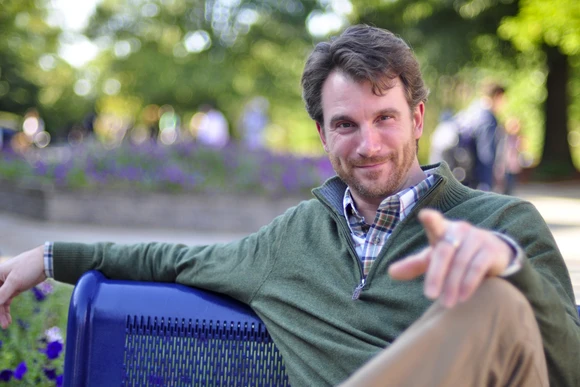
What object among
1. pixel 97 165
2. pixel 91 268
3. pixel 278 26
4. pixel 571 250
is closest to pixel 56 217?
pixel 97 165

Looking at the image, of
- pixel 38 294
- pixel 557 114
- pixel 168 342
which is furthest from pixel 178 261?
pixel 557 114

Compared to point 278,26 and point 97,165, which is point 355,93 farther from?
point 278,26

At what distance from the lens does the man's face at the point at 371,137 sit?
8.59 ft

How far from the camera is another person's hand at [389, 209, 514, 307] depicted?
63.3 inches

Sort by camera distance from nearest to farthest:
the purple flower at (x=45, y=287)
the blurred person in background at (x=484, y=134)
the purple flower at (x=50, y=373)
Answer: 1. the purple flower at (x=50, y=373)
2. the purple flower at (x=45, y=287)
3. the blurred person in background at (x=484, y=134)

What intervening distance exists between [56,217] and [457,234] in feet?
32.4

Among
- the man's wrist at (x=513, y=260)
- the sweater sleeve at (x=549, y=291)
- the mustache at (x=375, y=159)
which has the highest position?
the mustache at (x=375, y=159)

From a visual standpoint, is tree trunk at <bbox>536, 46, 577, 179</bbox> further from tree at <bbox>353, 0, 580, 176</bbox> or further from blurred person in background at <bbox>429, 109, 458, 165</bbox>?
blurred person in background at <bbox>429, 109, 458, 165</bbox>

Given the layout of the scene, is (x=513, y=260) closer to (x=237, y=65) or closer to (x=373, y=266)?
(x=373, y=266)

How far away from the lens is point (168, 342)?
264 centimetres

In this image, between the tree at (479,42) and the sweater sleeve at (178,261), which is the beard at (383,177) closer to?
the sweater sleeve at (178,261)

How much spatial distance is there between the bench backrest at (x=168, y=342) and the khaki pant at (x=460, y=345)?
90 cm

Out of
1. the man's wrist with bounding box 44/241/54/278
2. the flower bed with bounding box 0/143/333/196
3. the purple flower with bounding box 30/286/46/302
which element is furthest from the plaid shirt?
the flower bed with bounding box 0/143/333/196

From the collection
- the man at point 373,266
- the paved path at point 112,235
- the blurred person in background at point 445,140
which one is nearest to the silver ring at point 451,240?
the man at point 373,266
